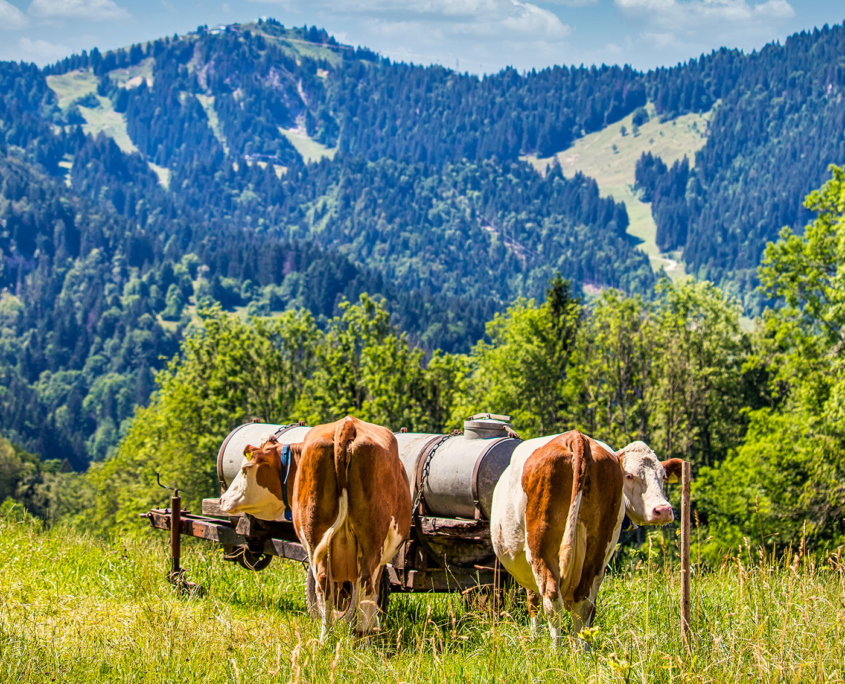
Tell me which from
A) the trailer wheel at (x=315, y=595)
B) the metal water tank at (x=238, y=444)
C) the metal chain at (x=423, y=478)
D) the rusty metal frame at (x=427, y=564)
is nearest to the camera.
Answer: the trailer wheel at (x=315, y=595)

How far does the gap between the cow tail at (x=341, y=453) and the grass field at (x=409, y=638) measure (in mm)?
1087

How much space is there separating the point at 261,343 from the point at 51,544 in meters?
38.1

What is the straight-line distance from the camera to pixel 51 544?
10367 mm

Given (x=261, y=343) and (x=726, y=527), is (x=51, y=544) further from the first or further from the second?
(x=261, y=343)

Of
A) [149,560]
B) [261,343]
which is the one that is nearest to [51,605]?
[149,560]

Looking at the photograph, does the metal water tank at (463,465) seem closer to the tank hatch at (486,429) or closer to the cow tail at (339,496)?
the tank hatch at (486,429)

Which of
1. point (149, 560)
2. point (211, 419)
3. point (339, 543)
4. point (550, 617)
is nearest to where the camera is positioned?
point (550, 617)

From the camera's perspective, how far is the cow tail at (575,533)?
18.2ft

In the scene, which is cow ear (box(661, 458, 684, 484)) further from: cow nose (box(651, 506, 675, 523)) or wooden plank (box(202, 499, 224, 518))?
wooden plank (box(202, 499, 224, 518))

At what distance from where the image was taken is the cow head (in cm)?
752

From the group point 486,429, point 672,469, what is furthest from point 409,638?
point 672,469

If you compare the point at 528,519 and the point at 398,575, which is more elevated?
the point at 528,519

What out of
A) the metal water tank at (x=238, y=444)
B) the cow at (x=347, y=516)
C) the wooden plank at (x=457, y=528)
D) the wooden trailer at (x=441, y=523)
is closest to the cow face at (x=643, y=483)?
the wooden trailer at (x=441, y=523)

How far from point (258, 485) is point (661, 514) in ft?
12.0
